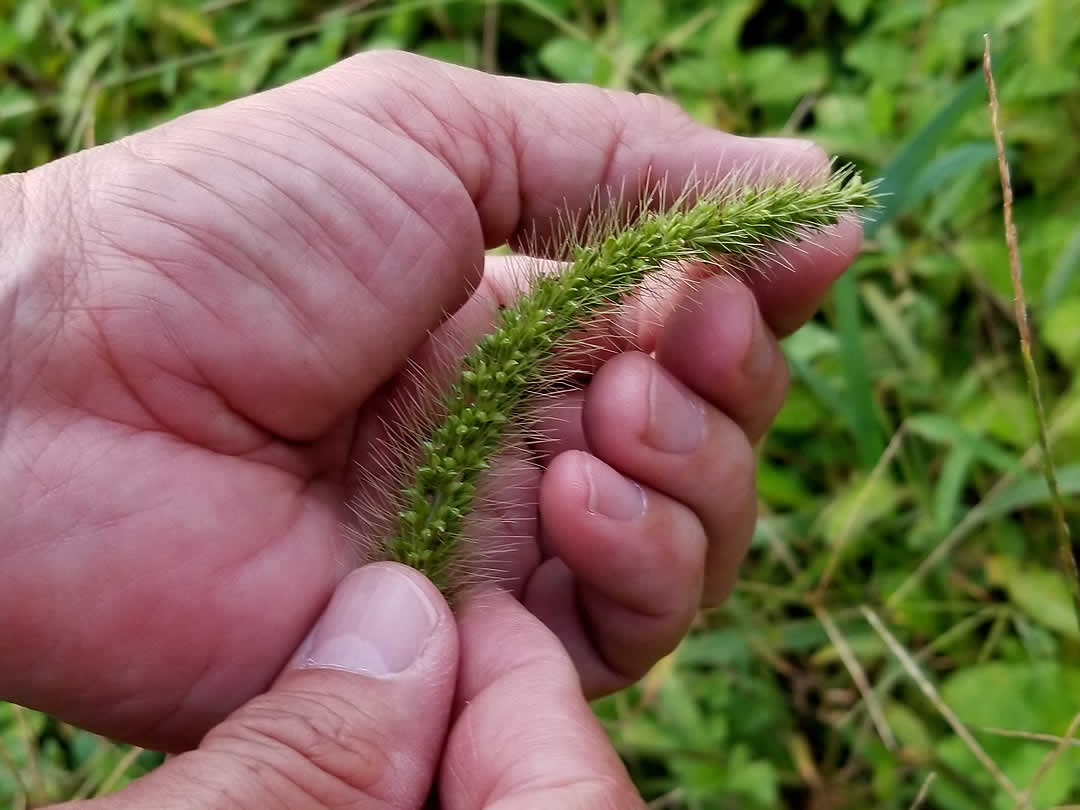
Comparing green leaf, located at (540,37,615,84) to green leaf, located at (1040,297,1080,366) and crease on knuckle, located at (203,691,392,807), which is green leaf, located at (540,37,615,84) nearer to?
green leaf, located at (1040,297,1080,366)

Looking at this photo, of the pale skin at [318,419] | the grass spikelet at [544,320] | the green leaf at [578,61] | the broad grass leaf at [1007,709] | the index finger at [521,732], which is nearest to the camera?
the index finger at [521,732]

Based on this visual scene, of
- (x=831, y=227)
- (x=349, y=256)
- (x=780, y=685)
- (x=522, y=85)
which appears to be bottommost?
(x=780, y=685)

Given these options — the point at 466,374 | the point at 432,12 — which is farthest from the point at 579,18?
the point at 466,374

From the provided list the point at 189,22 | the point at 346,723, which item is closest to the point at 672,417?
the point at 346,723

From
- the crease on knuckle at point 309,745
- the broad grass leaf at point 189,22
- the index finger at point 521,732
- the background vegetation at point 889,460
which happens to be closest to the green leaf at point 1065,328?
the background vegetation at point 889,460

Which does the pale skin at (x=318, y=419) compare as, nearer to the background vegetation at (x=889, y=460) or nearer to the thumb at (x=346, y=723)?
the thumb at (x=346, y=723)

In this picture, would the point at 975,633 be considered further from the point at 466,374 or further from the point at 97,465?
the point at 97,465

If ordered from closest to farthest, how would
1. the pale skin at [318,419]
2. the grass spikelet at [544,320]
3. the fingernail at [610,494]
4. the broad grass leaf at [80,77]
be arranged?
the pale skin at [318,419] → the grass spikelet at [544,320] → the fingernail at [610,494] → the broad grass leaf at [80,77]
